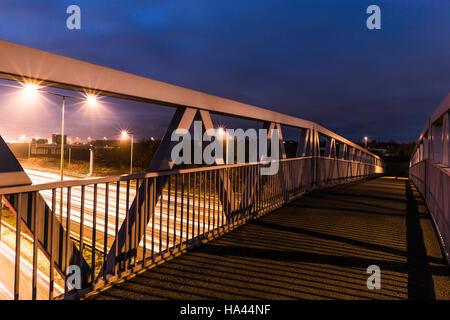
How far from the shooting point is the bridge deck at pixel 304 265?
9.11 feet

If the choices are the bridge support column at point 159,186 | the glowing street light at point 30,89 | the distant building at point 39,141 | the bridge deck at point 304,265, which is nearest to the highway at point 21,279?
the bridge support column at point 159,186

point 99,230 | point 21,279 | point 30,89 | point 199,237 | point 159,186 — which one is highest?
point 30,89

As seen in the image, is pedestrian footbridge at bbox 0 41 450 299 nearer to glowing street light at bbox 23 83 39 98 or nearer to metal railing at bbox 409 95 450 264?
metal railing at bbox 409 95 450 264

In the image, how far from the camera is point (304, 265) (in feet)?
11.2

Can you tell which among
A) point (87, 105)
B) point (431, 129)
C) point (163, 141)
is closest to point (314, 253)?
point (163, 141)

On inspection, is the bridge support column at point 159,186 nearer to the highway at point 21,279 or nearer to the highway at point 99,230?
the highway at point 99,230

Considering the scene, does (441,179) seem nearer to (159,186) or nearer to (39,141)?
(159,186)

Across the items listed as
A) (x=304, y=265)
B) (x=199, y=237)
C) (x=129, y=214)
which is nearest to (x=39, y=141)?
(x=129, y=214)

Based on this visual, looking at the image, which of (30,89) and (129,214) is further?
(129,214)

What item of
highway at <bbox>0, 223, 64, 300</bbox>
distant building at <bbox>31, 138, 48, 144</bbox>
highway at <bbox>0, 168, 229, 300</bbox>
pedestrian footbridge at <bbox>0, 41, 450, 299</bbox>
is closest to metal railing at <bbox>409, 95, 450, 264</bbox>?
pedestrian footbridge at <bbox>0, 41, 450, 299</bbox>

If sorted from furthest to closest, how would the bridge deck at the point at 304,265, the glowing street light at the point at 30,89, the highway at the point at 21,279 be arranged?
the highway at the point at 21,279, the bridge deck at the point at 304,265, the glowing street light at the point at 30,89
